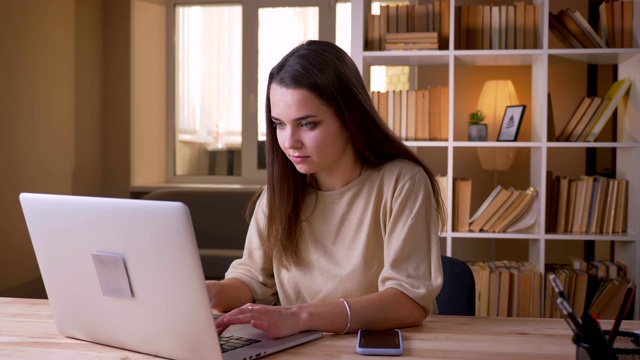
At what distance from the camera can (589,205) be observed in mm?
3404

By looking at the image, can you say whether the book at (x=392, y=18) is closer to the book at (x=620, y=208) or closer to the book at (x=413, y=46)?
the book at (x=413, y=46)

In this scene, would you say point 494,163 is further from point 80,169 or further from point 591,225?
point 80,169

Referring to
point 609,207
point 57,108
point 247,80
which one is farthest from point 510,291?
point 57,108

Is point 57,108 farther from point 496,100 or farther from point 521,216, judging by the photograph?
point 521,216

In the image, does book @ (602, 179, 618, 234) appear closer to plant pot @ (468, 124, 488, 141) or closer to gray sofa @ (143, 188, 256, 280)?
plant pot @ (468, 124, 488, 141)

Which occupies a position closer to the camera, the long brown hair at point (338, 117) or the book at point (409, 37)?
the long brown hair at point (338, 117)

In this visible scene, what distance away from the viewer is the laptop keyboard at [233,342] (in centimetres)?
115

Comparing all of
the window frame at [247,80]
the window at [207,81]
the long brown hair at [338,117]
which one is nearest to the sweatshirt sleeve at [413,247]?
the long brown hair at [338,117]

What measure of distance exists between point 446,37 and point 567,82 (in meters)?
1.49

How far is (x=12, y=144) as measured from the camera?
4.46m

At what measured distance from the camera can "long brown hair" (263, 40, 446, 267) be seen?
1.52 metres

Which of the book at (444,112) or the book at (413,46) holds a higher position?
the book at (413,46)

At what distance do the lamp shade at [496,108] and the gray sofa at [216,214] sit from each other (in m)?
1.84

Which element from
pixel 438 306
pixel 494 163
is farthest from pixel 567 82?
pixel 438 306
